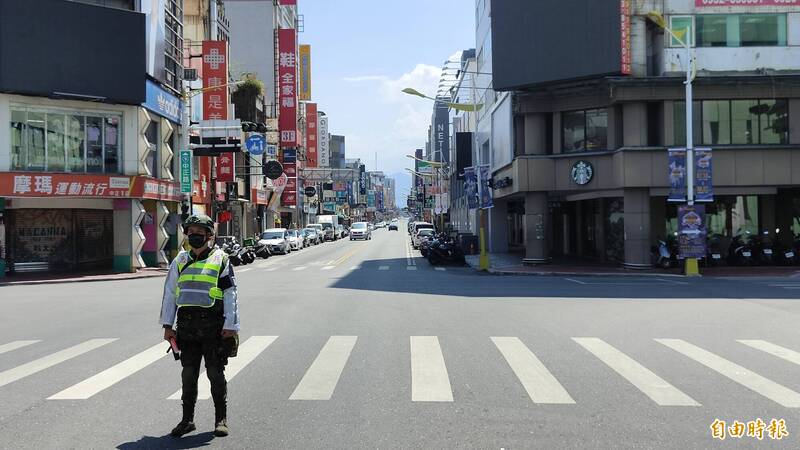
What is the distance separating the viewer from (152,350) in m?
9.94

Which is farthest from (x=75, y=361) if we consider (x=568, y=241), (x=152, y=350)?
(x=568, y=241)

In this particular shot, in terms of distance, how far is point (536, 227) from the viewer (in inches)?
1195

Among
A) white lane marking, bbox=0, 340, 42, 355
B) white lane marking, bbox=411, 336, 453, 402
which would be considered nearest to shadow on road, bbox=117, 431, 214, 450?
white lane marking, bbox=411, 336, 453, 402

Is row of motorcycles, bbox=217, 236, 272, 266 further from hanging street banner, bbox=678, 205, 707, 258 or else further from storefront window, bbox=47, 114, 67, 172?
hanging street banner, bbox=678, 205, 707, 258

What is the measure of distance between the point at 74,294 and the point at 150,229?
41.6 ft

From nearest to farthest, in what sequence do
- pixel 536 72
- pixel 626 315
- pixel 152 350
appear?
pixel 152 350
pixel 626 315
pixel 536 72

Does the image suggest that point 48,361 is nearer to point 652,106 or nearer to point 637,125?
point 637,125

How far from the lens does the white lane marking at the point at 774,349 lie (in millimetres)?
9102

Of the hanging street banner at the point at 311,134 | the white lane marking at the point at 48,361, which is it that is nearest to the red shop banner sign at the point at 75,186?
the white lane marking at the point at 48,361

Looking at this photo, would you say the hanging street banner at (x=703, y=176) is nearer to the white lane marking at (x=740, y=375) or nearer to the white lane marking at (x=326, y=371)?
the white lane marking at (x=740, y=375)

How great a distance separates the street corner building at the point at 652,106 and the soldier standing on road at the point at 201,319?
23.6 m

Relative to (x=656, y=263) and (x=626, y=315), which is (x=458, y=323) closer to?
(x=626, y=315)

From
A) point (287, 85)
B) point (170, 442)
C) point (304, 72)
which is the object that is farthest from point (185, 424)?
point (304, 72)

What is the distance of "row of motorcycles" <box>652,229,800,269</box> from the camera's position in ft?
91.9
